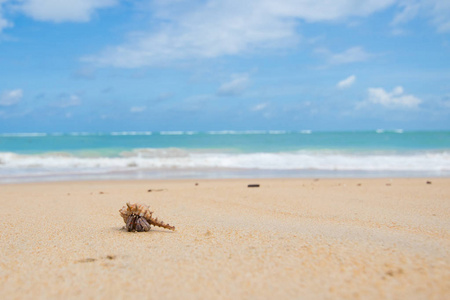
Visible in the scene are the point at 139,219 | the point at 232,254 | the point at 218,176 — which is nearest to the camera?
the point at 232,254

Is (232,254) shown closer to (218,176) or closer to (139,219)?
(139,219)

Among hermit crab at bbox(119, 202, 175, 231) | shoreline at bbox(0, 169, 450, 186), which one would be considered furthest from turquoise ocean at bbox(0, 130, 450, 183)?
hermit crab at bbox(119, 202, 175, 231)

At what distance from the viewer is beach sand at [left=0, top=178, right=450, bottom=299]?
302 cm

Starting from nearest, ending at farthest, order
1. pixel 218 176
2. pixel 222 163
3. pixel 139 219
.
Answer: pixel 139 219, pixel 218 176, pixel 222 163

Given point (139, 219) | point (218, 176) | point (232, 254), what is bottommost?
point (232, 254)

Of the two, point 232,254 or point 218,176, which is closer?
point 232,254

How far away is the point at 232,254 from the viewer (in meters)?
3.91

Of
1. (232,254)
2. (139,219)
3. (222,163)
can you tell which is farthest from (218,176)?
(232,254)

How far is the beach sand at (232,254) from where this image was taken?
3.02 meters

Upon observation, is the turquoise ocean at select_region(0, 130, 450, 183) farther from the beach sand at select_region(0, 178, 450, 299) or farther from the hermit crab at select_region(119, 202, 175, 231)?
the hermit crab at select_region(119, 202, 175, 231)

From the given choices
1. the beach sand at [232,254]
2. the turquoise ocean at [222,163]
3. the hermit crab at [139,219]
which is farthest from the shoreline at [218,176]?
the hermit crab at [139,219]

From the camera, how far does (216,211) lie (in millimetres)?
7113

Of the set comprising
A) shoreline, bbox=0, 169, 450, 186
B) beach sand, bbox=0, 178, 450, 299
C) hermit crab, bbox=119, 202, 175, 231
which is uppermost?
shoreline, bbox=0, 169, 450, 186

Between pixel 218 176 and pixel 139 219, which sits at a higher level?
pixel 218 176
